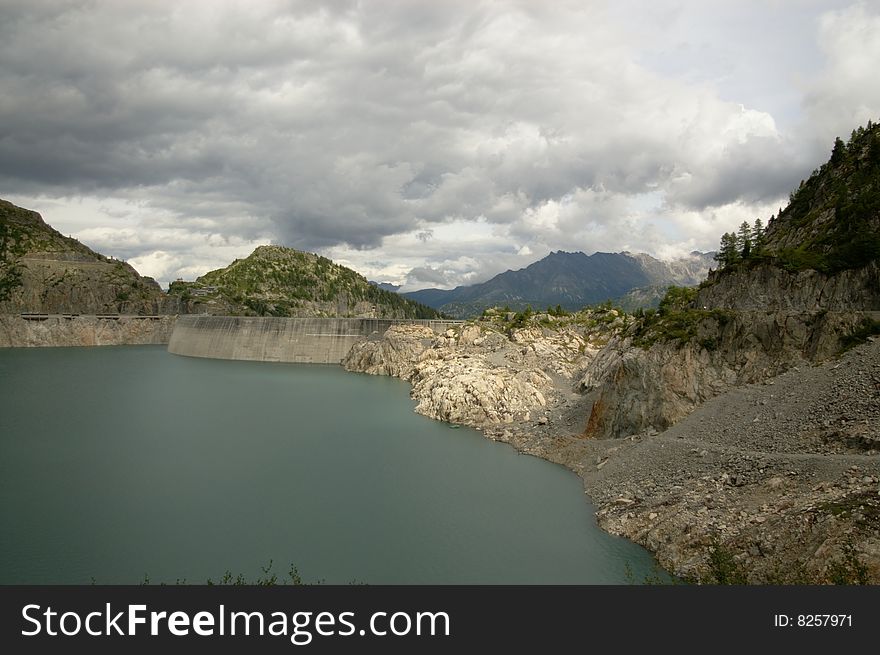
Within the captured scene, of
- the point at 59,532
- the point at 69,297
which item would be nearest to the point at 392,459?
the point at 59,532

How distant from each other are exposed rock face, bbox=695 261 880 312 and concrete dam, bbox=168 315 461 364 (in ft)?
194

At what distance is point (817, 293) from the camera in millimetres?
36938

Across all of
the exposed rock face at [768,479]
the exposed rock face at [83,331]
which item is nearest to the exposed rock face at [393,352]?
the exposed rock face at [768,479]

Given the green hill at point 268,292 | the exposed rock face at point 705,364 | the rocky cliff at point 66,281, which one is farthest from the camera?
the green hill at point 268,292

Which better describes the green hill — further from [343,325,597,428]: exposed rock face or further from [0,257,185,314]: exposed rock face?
[343,325,597,428]: exposed rock face

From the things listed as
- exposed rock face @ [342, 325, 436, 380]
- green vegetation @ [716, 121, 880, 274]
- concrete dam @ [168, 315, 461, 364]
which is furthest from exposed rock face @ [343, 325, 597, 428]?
green vegetation @ [716, 121, 880, 274]

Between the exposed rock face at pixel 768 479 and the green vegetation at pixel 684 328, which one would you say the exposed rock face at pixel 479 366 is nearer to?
the green vegetation at pixel 684 328

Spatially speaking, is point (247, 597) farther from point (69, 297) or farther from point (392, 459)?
point (69, 297)

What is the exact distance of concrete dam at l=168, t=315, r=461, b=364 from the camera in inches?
3942

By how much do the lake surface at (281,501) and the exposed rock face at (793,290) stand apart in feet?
62.6

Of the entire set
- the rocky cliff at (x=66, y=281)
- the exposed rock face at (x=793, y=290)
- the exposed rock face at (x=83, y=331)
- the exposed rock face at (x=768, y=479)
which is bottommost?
the exposed rock face at (x=768, y=479)

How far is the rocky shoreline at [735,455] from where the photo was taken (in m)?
19.0

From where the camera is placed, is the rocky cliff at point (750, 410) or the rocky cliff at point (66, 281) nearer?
the rocky cliff at point (750, 410)

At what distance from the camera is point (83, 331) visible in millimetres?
126812
